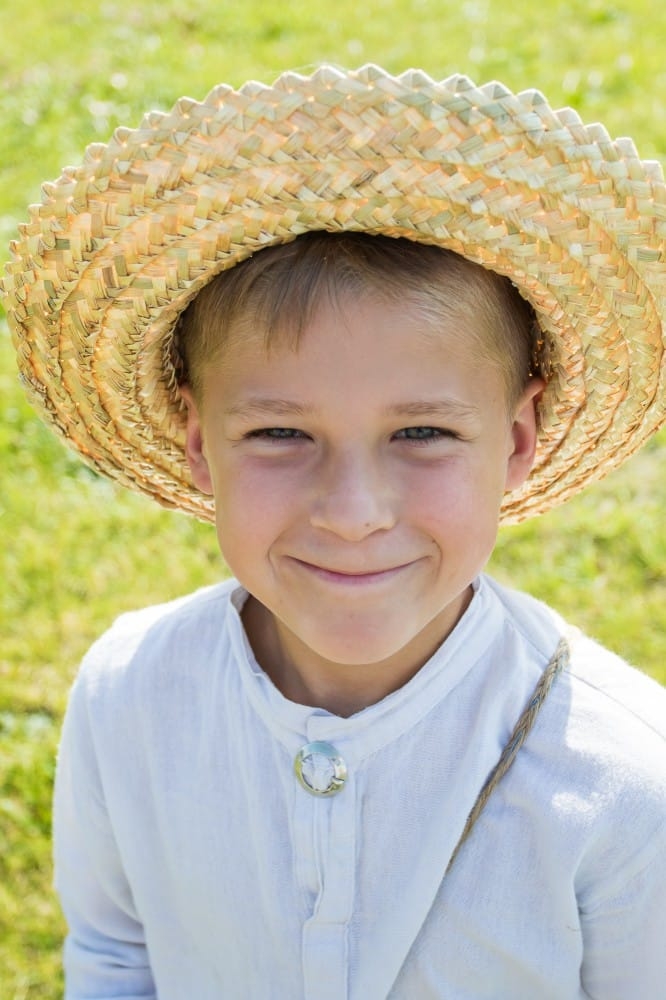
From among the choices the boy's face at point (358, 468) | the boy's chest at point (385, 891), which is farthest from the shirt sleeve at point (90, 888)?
the boy's face at point (358, 468)

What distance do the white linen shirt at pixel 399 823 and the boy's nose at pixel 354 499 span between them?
342mm

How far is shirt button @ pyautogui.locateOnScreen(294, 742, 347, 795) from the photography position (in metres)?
1.70

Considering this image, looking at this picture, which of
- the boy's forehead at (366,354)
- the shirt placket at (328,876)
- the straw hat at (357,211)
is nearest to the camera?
the straw hat at (357,211)

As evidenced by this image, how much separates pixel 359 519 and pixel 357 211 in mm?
387

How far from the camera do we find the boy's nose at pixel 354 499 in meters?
1.47

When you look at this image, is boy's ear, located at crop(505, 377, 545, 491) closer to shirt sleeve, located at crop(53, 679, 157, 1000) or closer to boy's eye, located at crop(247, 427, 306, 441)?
boy's eye, located at crop(247, 427, 306, 441)

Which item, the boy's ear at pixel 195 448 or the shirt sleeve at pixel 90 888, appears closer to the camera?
the boy's ear at pixel 195 448

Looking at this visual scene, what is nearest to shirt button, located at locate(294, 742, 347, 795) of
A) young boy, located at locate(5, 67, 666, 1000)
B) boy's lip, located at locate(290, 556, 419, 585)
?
young boy, located at locate(5, 67, 666, 1000)

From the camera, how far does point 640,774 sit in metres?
1.60

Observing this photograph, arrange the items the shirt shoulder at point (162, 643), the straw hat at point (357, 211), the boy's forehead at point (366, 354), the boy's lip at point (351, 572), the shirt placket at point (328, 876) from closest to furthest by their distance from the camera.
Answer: the straw hat at point (357, 211), the boy's forehead at point (366, 354), the boy's lip at point (351, 572), the shirt placket at point (328, 876), the shirt shoulder at point (162, 643)

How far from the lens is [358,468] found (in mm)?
1485

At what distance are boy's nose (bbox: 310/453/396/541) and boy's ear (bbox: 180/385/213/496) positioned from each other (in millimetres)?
327

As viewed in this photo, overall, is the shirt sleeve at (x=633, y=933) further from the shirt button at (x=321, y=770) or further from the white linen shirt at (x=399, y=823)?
the shirt button at (x=321, y=770)

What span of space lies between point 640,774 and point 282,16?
20.3 ft
